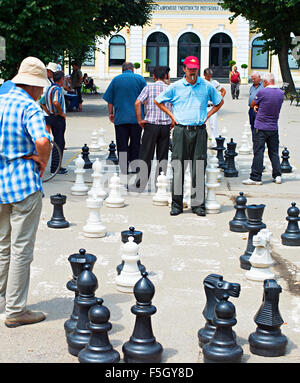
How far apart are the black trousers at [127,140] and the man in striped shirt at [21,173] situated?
5.78 m

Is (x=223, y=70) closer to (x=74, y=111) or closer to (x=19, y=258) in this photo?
(x=74, y=111)

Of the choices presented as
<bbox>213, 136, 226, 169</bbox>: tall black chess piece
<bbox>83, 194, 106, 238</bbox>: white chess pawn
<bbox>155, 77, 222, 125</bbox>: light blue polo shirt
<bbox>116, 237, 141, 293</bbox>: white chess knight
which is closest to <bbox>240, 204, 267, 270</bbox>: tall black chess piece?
<bbox>116, 237, 141, 293</bbox>: white chess knight

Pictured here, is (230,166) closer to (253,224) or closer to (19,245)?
(253,224)

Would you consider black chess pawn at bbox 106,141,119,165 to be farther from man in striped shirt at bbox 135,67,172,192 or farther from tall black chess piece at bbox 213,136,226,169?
man in striped shirt at bbox 135,67,172,192

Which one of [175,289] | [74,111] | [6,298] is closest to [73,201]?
[175,289]

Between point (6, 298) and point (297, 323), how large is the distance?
84.0 inches

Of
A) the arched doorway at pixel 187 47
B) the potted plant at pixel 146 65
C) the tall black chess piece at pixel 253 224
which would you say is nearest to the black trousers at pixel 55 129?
the tall black chess piece at pixel 253 224

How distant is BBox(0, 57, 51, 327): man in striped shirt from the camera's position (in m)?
4.80

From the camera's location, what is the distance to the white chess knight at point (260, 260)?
600cm

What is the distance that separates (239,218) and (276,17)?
26038mm

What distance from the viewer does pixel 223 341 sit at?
418 centimetres

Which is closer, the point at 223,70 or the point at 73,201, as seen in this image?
the point at 73,201

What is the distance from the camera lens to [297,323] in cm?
500

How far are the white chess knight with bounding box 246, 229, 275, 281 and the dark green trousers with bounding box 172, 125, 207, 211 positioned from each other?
2685mm
